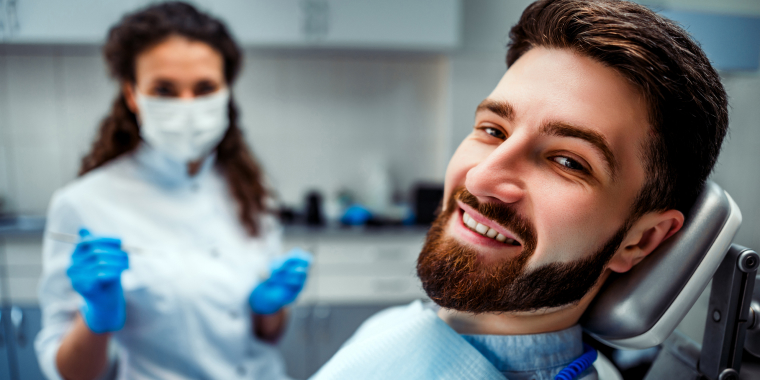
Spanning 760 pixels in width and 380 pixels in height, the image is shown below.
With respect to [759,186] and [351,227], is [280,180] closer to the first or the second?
[351,227]

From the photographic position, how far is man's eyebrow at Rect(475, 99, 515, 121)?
611mm

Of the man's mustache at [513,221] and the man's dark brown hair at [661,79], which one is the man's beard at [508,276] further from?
the man's dark brown hair at [661,79]

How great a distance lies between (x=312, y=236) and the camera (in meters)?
2.25

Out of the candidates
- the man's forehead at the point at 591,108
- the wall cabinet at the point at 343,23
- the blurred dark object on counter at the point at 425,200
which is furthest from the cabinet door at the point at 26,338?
the blurred dark object on counter at the point at 425,200

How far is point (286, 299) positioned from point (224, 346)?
195mm

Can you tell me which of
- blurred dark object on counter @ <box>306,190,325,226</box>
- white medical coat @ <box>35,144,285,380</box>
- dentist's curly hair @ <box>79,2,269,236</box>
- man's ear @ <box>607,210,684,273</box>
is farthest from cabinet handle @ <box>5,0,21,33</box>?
blurred dark object on counter @ <box>306,190,325,226</box>

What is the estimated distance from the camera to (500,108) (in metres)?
0.62

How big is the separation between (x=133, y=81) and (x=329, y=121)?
169cm

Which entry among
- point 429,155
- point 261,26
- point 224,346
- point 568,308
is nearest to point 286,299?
point 224,346

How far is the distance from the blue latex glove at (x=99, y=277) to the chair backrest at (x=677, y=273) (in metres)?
0.88

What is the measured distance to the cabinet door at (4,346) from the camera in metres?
0.70

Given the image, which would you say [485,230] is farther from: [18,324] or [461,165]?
[18,324]

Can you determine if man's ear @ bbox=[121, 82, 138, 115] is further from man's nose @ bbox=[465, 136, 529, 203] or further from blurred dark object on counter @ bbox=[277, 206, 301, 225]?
blurred dark object on counter @ bbox=[277, 206, 301, 225]

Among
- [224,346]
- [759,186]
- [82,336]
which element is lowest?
[224,346]
